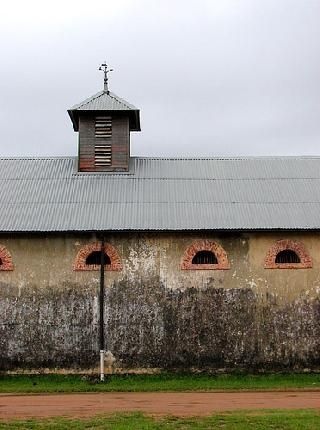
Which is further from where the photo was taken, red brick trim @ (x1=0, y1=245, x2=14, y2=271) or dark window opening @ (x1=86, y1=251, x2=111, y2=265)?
dark window opening @ (x1=86, y1=251, x2=111, y2=265)

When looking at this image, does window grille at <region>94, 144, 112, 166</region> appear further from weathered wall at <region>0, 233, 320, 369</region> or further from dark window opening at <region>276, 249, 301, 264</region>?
dark window opening at <region>276, 249, 301, 264</region>

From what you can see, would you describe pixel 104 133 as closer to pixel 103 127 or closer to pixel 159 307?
pixel 103 127

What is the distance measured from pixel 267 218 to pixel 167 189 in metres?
3.84

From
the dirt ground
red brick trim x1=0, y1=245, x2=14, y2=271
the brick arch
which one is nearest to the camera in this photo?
the dirt ground

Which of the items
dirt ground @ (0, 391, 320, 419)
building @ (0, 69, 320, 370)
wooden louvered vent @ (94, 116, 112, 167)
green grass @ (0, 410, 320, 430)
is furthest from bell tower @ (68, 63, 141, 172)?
green grass @ (0, 410, 320, 430)

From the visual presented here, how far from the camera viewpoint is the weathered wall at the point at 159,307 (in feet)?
61.7

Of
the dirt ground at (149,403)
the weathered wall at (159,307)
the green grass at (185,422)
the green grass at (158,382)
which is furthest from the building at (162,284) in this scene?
the green grass at (185,422)

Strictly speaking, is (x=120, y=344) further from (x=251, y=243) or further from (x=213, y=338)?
(x=251, y=243)

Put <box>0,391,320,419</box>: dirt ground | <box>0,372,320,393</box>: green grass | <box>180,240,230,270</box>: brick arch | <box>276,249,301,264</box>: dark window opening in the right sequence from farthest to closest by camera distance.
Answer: <box>276,249,301,264</box>: dark window opening < <box>180,240,230,270</box>: brick arch < <box>0,372,320,393</box>: green grass < <box>0,391,320,419</box>: dirt ground

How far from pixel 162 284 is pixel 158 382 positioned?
10.1 feet

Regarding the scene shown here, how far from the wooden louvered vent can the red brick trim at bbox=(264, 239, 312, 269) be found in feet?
24.0

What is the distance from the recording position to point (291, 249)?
19516mm

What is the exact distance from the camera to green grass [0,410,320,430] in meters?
11.7

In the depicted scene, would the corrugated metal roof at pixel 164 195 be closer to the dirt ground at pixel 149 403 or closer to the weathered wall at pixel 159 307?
the weathered wall at pixel 159 307
